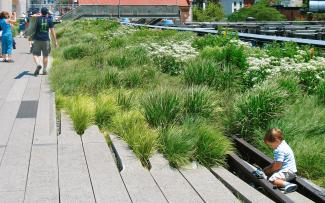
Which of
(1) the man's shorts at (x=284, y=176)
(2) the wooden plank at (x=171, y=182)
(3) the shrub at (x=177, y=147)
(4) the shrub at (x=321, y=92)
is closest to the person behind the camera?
(2) the wooden plank at (x=171, y=182)

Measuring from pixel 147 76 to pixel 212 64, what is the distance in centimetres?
155

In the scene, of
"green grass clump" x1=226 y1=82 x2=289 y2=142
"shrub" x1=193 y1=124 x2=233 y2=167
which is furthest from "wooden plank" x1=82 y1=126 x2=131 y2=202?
"green grass clump" x1=226 y1=82 x2=289 y2=142

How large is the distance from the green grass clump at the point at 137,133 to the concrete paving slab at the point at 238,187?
769 millimetres

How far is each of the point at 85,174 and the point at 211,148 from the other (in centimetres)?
143

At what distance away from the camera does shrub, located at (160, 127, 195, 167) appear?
5727mm

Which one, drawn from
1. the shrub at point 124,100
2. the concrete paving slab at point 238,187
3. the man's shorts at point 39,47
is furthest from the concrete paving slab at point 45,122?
the man's shorts at point 39,47

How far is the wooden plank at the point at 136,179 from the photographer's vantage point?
485cm

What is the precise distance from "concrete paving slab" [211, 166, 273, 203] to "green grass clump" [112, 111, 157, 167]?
30.3 inches

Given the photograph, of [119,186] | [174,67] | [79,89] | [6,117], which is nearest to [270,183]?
[119,186]

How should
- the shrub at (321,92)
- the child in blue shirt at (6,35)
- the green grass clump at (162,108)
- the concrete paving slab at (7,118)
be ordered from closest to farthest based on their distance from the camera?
the green grass clump at (162,108), the concrete paving slab at (7,118), the shrub at (321,92), the child in blue shirt at (6,35)

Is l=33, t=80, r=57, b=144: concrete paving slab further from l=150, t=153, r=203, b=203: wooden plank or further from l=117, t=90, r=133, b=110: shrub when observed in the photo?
l=150, t=153, r=203, b=203: wooden plank

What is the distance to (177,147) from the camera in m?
5.88

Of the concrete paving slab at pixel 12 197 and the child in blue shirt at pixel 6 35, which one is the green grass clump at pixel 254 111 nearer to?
the concrete paving slab at pixel 12 197

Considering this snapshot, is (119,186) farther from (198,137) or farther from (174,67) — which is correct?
(174,67)
